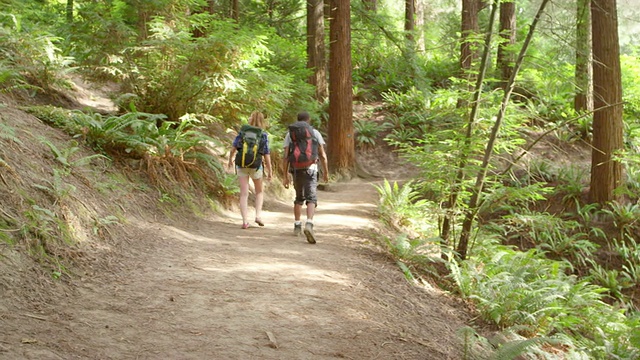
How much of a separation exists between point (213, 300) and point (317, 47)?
14655 mm

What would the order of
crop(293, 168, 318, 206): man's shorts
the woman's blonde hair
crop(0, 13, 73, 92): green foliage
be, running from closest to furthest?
1. crop(293, 168, 318, 206): man's shorts
2. the woman's blonde hair
3. crop(0, 13, 73, 92): green foliage

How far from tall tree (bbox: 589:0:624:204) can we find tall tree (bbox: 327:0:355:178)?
6.21 metres

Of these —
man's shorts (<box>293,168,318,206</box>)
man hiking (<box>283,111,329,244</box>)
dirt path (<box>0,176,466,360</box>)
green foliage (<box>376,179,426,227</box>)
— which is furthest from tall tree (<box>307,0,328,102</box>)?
dirt path (<box>0,176,466,360</box>)

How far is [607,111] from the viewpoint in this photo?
12172 mm

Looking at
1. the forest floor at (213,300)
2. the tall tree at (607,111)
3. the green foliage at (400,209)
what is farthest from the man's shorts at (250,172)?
the tall tree at (607,111)

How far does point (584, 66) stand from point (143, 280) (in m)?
11.9

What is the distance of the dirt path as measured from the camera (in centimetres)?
386

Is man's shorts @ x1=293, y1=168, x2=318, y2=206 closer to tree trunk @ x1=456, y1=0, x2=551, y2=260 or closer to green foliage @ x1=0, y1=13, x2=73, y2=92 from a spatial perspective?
tree trunk @ x1=456, y1=0, x2=551, y2=260

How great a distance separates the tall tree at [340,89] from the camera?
49.3ft

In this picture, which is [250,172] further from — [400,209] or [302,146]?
[400,209]

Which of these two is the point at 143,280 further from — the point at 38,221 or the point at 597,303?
the point at 597,303

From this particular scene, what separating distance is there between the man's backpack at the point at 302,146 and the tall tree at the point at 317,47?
9734mm

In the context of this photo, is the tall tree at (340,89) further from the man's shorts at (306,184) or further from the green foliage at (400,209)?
the man's shorts at (306,184)

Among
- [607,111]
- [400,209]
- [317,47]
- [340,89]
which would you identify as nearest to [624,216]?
[607,111]
